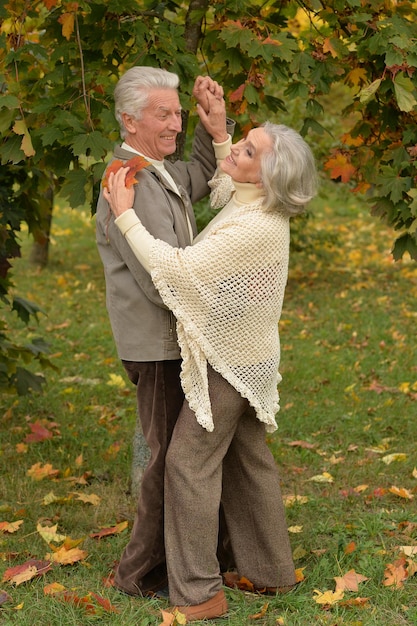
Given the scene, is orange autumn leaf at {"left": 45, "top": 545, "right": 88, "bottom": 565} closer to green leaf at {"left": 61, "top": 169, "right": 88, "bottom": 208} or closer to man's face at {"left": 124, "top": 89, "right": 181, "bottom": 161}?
green leaf at {"left": 61, "top": 169, "right": 88, "bottom": 208}

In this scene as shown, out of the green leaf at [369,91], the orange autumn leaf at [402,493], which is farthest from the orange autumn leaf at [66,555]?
the green leaf at [369,91]

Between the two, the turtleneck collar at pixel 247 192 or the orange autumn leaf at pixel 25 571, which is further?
the orange autumn leaf at pixel 25 571

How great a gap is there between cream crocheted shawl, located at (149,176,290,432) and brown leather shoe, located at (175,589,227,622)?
653mm

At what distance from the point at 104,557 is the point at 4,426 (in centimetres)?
208

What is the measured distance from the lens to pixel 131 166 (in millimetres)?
3289

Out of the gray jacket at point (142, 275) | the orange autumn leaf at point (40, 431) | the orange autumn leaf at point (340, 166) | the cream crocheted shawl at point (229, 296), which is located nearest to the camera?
the cream crocheted shawl at point (229, 296)

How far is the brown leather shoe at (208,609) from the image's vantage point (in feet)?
11.0

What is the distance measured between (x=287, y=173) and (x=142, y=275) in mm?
614

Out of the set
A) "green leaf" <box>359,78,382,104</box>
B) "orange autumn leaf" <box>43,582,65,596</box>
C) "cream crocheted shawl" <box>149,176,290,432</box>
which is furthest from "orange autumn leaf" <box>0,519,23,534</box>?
"green leaf" <box>359,78,382,104</box>

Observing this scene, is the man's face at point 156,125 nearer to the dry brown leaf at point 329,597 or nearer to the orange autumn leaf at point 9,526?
the dry brown leaf at point 329,597

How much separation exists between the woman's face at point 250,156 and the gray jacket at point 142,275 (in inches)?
11.0

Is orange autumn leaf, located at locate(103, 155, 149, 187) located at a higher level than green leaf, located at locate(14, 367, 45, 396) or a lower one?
higher

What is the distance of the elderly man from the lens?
11.0ft

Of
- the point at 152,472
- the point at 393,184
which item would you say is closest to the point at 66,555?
the point at 152,472
